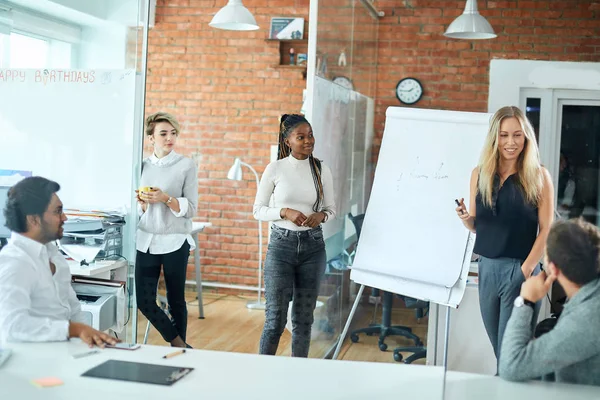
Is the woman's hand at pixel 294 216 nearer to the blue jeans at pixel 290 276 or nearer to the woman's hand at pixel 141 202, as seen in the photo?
the blue jeans at pixel 290 276

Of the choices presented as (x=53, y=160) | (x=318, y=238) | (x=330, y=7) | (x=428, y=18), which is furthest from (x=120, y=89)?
(x=428, y=18)

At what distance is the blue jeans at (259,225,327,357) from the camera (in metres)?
3.46

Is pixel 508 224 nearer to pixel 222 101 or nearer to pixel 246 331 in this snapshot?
pixel 246 331

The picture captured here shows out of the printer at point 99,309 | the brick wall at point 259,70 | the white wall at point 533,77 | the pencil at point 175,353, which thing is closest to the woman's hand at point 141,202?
the printer at point 99,309

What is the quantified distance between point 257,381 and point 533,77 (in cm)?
473

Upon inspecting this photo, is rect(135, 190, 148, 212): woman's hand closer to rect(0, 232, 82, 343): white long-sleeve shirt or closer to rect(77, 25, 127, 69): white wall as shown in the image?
rect(77, 25, 127, 69): white wall

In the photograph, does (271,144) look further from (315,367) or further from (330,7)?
(315,367)

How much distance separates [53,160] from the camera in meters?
3.50

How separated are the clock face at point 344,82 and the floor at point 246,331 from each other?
5.15 feet

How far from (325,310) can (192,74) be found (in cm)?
279

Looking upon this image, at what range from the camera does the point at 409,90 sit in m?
6.08

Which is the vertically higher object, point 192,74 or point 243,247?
point 192,74

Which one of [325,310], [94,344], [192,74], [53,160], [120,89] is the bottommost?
[325,310]

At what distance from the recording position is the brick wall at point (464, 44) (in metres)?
5.85
